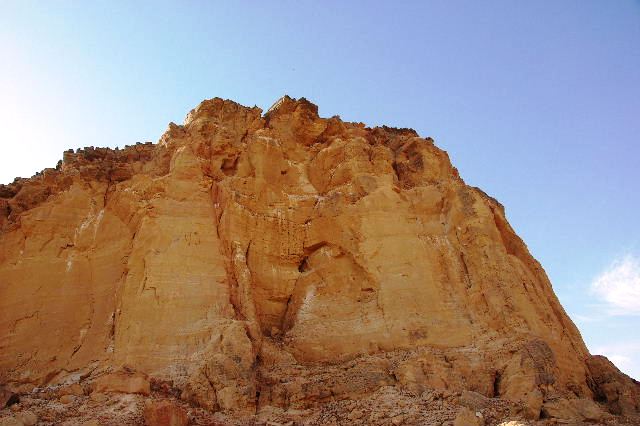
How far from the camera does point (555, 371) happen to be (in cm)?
2023

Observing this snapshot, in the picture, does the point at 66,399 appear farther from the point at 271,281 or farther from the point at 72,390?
the point at 271,281

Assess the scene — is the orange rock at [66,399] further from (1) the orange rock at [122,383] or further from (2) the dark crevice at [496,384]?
(2) the dark crevice at [496,384]

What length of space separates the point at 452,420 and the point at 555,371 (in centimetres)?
586

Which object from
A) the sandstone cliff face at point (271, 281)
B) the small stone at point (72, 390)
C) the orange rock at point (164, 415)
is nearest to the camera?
the orange rock at point (164, 415)

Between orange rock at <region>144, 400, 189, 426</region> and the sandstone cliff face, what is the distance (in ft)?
5.45

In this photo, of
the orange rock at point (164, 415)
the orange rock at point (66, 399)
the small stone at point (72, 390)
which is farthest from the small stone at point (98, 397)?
the orange rock at point (164, 415)

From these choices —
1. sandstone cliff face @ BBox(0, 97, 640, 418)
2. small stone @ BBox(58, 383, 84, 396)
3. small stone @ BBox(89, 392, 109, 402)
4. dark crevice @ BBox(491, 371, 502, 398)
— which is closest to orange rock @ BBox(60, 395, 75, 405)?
small stone @ BBox(58, 383, 84, 396)

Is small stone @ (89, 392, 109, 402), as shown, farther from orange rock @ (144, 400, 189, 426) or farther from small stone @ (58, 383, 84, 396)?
orange rock @ (144, 400, 189, 426)

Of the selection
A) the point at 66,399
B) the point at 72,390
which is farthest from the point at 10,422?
the point at 72,390

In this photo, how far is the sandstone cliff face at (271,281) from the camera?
782 inches

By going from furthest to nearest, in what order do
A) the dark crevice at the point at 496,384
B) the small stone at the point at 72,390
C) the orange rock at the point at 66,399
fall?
the dark crevice at the point at 496,384
the small stone at the point at 72,390
the orange rock at the point at 66,399

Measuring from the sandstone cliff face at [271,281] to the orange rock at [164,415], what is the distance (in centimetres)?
166

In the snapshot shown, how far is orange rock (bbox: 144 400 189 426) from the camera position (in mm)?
16281

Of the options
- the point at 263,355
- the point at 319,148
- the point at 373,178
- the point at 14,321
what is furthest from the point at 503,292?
the point at 14,321
